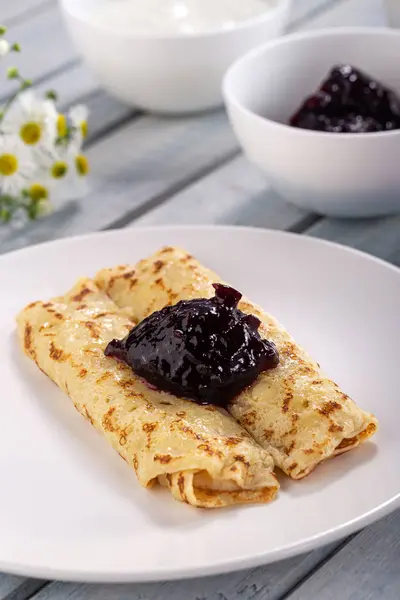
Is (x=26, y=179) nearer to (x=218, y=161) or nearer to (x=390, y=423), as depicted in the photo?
(x=218, y=161)

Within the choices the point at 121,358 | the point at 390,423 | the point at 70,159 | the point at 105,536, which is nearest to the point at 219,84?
the point at 70,159

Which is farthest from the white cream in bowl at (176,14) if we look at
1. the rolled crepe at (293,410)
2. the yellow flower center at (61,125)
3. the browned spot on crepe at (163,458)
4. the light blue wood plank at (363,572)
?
the light blue wood plank at (363,572)

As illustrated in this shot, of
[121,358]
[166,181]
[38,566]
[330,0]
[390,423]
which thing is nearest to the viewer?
[38,566]

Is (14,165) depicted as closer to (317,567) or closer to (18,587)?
(18,587)

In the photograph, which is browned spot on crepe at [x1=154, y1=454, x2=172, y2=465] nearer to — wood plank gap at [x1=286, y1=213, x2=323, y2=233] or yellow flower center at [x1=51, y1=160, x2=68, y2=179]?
wood plank gap at [x1=286, y1=213, x2=323, y2=233]

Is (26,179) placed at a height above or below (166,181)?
above

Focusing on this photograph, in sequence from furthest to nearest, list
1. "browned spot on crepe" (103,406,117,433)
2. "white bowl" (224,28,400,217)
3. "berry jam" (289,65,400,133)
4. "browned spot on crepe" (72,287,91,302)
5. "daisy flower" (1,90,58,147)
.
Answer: "daisy flower" (1,90,58,147), "berry jam" (289,65,400,133), "white bowl" (224,28,400,217), "browned spot on crepe" (72,287,91,302), "browned spot on crepe" (103,406,117,433)

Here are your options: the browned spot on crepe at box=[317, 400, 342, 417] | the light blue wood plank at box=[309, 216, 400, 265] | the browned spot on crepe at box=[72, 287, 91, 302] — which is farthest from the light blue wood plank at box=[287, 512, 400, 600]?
the light blue wood plank at box=[309, 216, 400, 265]
